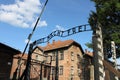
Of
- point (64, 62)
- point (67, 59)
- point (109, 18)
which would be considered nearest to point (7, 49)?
point (109, 18)

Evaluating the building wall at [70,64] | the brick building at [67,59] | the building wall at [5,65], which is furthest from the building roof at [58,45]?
the building wall at [5,65]

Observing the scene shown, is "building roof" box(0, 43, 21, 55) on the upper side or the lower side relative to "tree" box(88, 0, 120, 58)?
lower

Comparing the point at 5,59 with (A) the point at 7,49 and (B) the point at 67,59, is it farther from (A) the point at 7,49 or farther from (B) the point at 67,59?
(B) the point at 67,59

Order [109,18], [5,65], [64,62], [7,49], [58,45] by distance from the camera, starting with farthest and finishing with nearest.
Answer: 1. [58,45]
2. [64,62]
3. [109,18]
4. [7,49]
5. [5,65]

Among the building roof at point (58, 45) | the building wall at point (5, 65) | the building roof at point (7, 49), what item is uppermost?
the building roof at point (58, 45)

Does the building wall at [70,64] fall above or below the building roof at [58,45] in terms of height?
below

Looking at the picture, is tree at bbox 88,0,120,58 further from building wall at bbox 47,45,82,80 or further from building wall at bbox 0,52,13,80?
building wall at bbox 47,45,82,80

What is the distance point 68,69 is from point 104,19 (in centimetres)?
1468

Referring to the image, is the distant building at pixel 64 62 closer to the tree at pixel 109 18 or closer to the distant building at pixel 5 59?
the tree at pixel 109 18

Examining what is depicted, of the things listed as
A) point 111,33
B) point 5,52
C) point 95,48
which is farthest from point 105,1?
point 95,48

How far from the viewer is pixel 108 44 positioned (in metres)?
22.7

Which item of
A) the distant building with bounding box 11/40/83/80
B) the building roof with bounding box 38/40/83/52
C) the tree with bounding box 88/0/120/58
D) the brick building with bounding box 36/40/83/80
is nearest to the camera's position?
the tree with bounding box 88/0/120/58

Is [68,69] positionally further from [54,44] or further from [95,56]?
[95,56]

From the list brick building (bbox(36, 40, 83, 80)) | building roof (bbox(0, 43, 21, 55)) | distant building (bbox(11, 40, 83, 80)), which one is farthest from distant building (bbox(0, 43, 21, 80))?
brick building (bbox(36, 40, 83, 80))
